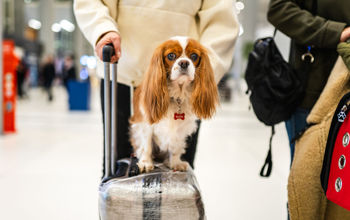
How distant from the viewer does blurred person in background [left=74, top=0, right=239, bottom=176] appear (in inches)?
59.7

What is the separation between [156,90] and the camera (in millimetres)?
1317

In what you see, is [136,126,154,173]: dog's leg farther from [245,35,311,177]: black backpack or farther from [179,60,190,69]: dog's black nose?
[245,35,311,177]: black backpack

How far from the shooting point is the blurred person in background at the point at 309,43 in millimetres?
1542

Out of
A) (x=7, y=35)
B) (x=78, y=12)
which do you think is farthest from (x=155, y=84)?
(x=7, y=35)

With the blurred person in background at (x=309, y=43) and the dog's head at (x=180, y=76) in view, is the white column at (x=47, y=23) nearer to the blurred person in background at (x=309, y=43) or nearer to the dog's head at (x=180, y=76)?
the blurred person in background at (x=309, y=43)

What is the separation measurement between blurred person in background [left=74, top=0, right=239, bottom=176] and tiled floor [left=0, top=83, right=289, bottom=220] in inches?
26.3

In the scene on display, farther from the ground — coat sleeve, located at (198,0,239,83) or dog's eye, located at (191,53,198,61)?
coat sleeve, located at (198,0,239,83)

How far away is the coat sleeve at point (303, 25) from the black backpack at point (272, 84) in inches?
5.7

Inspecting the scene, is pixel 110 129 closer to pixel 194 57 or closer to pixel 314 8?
pixel 194 57

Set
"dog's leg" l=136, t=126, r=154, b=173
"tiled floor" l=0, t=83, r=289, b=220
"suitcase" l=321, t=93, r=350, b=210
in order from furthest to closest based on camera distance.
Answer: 1. "tiled floor" l=0, t=83, r=289, b=220
2. "dog's leg" l=136, t=126, r=154, b=173
3. "suitcase" l=321, t=93, r=350, b=210

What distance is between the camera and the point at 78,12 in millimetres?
1544

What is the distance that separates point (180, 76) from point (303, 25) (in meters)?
0.72

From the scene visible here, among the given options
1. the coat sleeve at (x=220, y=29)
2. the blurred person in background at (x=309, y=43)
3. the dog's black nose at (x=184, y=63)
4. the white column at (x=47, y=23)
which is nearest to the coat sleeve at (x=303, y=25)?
the blurred person in background at (x=309, y=43)

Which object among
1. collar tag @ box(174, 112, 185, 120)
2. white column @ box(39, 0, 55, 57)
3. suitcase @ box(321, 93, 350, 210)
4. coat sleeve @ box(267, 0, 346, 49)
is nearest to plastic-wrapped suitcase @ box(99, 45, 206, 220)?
collar tag @ box(174, 112, 185, 120)
